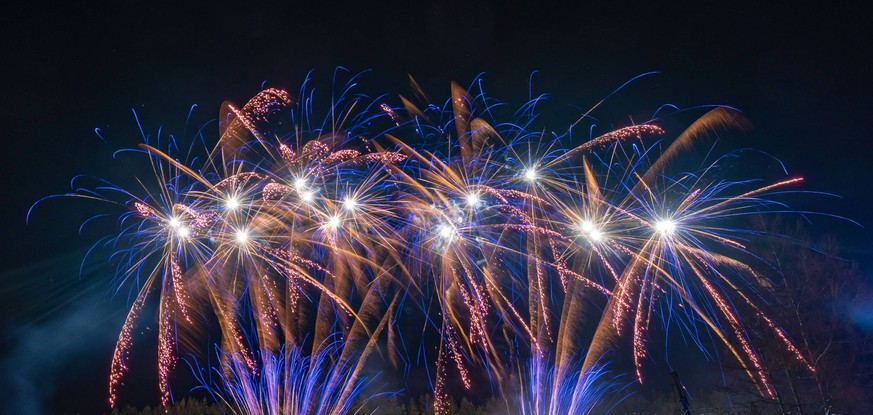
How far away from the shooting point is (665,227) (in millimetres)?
15719

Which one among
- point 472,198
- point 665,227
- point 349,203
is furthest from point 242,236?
point 665,227

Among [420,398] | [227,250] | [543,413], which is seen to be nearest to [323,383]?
[227,250]

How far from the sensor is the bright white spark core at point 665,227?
1572 cm

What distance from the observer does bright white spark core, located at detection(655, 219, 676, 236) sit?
15.7 meters

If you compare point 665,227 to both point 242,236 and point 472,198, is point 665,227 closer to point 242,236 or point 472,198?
point 472,198

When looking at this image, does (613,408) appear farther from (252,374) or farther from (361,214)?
(361,214)

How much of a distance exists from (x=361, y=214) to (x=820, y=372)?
69.7 feet

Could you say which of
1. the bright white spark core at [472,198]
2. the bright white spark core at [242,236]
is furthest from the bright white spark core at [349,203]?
the bright white spark core at [472,198]

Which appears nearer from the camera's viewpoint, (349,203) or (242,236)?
(349,203)

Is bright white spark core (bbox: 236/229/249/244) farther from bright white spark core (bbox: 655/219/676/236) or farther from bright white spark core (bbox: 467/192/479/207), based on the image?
bright white spark core (bbox: 655/219/676/236)

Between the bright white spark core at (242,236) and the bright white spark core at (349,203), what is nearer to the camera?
the bright white spark core at (349,203)

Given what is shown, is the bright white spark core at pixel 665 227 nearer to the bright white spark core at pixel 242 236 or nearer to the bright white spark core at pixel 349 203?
the bright white spark core at pixel 349 203

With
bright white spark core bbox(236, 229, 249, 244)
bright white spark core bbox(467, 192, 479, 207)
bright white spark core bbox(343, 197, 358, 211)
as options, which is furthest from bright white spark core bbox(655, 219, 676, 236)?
bright white spark core bbox(236, 229, 249, 244)

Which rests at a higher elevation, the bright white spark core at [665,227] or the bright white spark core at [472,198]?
the bright white spark core at [472,198]
